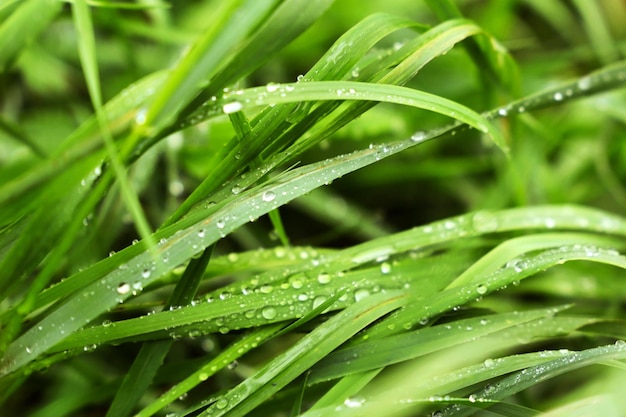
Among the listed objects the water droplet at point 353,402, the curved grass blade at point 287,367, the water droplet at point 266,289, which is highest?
the water droplet at point 266,289

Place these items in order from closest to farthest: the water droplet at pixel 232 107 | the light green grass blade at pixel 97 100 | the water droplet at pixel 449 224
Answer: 1. the light green grass blade at pixel 97 100
2. the water droplet at pixel 232 107
3. the water droplet at pixel 449 224

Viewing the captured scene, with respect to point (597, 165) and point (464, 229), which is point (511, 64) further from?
point (597, 165)

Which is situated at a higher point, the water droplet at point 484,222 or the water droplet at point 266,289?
the water droplet at point 484,222

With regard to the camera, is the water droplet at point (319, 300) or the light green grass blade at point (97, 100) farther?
the water droplet at point (319, 300)

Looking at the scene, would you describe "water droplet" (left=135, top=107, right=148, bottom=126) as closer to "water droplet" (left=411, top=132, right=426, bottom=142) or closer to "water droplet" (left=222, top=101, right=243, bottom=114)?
"water droplet" (left=222, top=101, right=243, bottom=114)

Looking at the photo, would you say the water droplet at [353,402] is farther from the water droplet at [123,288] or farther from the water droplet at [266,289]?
the water droplet at [123,288]

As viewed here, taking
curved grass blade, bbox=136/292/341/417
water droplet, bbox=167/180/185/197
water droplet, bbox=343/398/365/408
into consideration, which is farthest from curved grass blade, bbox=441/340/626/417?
water droplet, bbox=167/180/185/197

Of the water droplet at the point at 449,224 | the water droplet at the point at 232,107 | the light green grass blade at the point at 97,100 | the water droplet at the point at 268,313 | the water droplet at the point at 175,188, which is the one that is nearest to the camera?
the light green grass blade at the point at 97,100

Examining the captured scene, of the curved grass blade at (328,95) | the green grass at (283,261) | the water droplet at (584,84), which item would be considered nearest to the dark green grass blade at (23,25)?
the green grass at (283,261)

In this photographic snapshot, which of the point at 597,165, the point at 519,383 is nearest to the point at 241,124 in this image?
the point at 519,383
